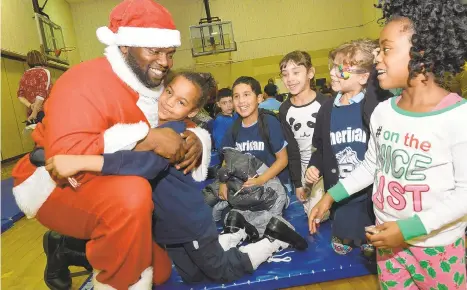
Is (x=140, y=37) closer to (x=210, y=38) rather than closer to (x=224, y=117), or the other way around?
(x=224, y=117)

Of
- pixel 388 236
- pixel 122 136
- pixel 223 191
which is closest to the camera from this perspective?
pixel 388 236

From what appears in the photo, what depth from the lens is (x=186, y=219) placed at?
203cm

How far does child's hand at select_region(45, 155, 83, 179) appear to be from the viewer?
5.10ft

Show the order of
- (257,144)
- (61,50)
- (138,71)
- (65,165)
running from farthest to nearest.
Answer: (61,50)
(257,144)
(138,71)
(65,165)

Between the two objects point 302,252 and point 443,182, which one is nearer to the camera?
point 443,182

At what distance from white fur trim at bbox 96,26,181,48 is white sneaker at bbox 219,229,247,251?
126 centimetres

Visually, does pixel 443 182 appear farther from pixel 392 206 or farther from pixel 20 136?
pixel 20 136

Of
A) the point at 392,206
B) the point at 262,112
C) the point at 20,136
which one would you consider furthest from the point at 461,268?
the point at 20,136

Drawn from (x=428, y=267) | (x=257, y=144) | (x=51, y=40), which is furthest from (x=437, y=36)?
(x=51, y=40)

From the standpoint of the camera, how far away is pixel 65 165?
5.10 feet

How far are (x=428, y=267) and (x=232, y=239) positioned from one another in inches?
51.3

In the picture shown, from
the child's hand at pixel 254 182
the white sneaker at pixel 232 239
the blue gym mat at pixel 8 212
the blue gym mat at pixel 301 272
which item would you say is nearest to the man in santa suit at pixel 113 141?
the blue gym mat at pixel 301 272

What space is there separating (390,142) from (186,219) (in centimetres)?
112

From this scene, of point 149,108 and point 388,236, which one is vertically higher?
point 149,108
